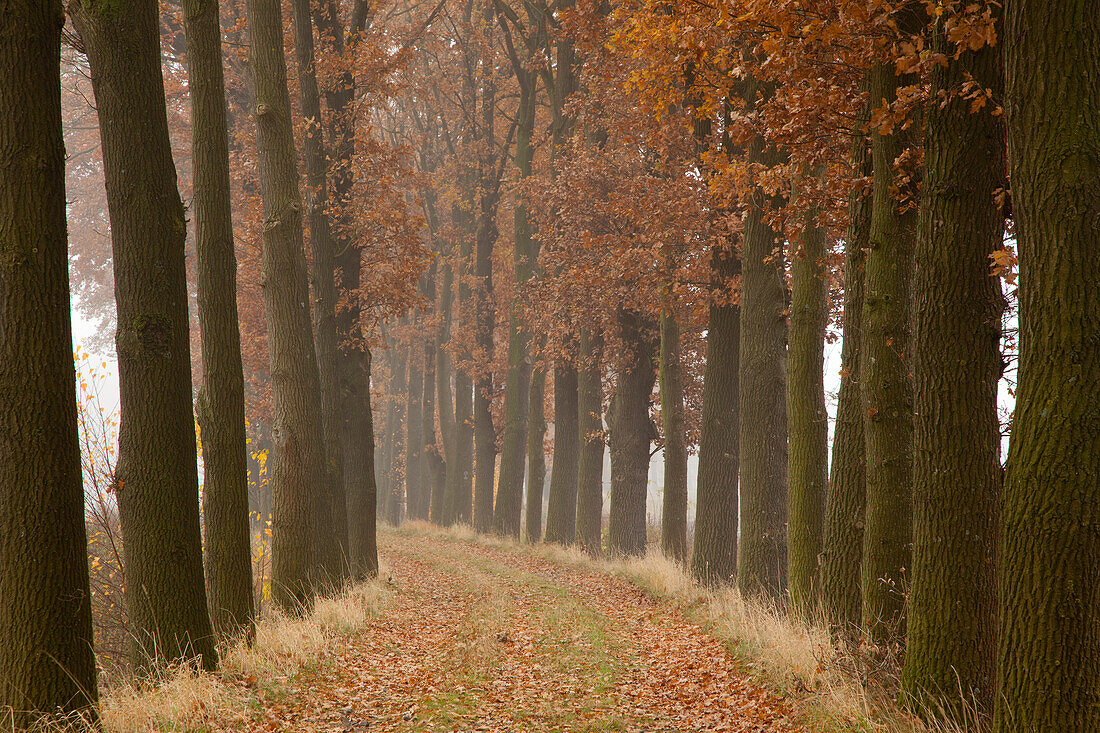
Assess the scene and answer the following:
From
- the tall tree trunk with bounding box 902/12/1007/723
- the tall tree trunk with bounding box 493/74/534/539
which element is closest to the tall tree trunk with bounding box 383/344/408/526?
the tall tree trunk with bounding box 493/74/534/539

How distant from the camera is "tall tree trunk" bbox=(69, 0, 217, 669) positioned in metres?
6.55

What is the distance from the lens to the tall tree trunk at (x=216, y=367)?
325 inches

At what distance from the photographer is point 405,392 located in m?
38.3

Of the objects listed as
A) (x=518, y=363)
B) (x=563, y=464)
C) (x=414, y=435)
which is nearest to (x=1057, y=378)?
(x=563, y=464)

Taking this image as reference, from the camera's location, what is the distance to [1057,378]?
4.01 meters

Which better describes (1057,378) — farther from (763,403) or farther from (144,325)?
(763,403)

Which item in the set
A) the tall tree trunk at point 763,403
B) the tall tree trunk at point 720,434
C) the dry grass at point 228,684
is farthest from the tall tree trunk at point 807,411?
the dry grass at point 228,684

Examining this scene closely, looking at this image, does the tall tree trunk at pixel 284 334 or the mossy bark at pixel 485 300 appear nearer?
the tall tree trunk at pixel 284 334

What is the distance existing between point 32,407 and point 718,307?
1005 centimetres

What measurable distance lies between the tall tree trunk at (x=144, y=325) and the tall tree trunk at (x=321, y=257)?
6.01m

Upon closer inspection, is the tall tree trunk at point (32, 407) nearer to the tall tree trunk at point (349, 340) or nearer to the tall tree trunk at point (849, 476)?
the tall tree trunk at point (849, 476)

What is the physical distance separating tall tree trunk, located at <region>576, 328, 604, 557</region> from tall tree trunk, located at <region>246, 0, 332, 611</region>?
8827mm

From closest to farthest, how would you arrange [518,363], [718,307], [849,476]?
1. [849,476]
2. [718,307]
3. [518,363]

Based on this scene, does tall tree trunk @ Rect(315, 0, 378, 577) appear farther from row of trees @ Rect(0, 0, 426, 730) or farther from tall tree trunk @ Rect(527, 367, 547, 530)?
tall tree trunk @ Rect(527, 367, 547, 530)
